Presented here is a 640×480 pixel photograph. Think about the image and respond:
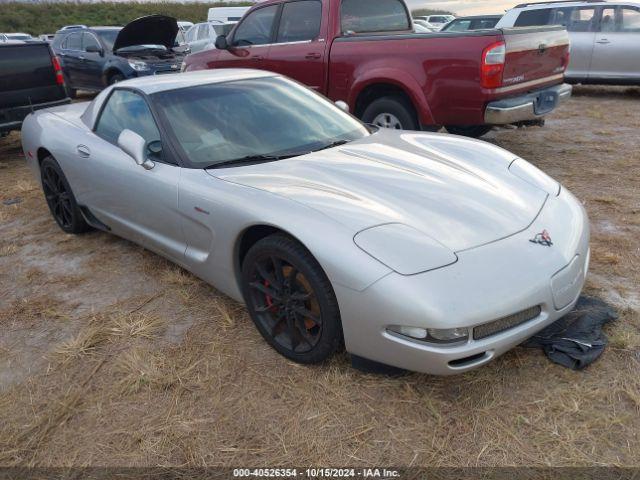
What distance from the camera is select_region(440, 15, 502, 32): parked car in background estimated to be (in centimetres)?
1299

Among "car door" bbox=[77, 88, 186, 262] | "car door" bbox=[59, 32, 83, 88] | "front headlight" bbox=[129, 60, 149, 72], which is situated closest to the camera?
"car door" bbox=[77, 88, 186, 262]

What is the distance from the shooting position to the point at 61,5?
4266 cm

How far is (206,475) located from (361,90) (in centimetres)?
448

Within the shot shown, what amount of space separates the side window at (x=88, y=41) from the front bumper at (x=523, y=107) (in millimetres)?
9005

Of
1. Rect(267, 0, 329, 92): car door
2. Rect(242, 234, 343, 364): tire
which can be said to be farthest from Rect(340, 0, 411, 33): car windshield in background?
Rect(242, 234, 343, 364): tire

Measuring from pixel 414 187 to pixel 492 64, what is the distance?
270cm

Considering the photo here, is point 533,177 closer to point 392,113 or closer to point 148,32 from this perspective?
point 392,113

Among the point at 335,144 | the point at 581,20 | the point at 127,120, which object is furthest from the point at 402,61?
the point at 581,20

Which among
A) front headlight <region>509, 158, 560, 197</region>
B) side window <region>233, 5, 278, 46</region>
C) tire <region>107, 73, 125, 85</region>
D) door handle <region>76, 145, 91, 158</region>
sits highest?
side window <region>233, 5, 278, 46</region>

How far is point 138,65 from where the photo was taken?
32.8ft

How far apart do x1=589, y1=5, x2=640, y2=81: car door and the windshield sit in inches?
370

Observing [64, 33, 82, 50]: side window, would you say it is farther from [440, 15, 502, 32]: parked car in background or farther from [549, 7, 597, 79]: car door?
[549, 7, 597, 79]: car door

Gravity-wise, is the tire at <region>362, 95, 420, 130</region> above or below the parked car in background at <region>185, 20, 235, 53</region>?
below

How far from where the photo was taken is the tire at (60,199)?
13.5 feet
